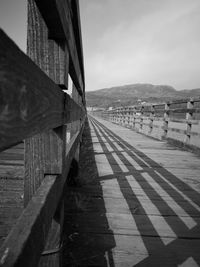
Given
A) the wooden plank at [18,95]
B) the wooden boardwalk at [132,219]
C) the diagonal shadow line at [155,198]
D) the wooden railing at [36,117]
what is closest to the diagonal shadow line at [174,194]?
the wooden boardwalk at [132,219]

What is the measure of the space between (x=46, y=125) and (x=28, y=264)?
370mm

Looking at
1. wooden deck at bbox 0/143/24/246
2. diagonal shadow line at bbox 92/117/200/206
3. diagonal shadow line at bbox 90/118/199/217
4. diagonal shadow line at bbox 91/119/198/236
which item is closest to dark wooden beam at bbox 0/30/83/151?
wooden deck at bbox 0/143/24/246

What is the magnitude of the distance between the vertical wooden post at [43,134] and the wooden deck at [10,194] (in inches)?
25.3

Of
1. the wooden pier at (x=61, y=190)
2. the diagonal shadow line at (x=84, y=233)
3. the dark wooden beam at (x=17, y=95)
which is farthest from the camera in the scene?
the diagonal shadow line at (x=84, y=233)

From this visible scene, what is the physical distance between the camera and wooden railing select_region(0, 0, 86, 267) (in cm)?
38

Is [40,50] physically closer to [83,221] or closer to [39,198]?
[39,198]

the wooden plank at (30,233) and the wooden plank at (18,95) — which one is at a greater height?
the wooden plank at (18,95)

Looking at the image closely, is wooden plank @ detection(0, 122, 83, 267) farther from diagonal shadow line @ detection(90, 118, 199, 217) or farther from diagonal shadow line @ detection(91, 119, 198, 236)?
diagonal shadow line @ detection(90, 118, 199, 217)

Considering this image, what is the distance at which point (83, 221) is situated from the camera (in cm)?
171

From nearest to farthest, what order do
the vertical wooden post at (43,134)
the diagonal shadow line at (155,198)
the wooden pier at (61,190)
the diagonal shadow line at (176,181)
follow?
the wooden pier at (61,190), the vertical wooden post at (43,134), the diagonal shadow line at (155,198), the diagonal shadow line at (176,181)

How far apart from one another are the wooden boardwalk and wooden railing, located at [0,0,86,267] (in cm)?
44

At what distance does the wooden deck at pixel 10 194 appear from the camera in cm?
139

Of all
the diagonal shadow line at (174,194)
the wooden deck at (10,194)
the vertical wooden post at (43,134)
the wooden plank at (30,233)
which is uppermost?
the vertical wooden post at (43,134)

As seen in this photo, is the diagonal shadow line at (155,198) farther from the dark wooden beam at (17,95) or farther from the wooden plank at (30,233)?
the dark wooden beam at (17,95)
